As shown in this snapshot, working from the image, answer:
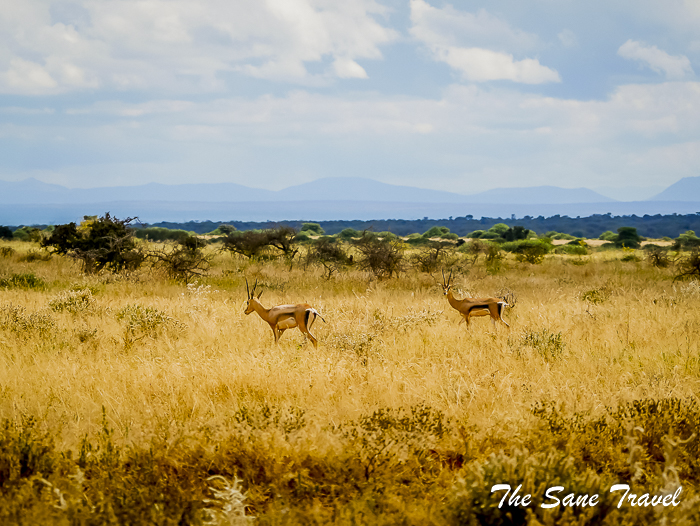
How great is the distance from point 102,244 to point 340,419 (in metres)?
18.1

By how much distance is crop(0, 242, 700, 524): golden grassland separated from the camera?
3.54 metres

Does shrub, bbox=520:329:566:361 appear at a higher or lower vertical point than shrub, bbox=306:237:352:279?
lower

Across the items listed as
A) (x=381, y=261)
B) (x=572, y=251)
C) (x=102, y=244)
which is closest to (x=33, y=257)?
(x=102, y=244)

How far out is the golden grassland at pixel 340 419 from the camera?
11.6 feet

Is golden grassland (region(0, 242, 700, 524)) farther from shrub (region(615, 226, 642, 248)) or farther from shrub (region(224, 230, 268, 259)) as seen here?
shrub (region(615, 226, 642, 248))

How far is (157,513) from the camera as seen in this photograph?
3441 mm

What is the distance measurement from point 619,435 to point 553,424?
61 centimetres

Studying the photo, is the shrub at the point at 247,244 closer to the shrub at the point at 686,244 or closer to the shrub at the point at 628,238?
the shrub at the point at 686,244

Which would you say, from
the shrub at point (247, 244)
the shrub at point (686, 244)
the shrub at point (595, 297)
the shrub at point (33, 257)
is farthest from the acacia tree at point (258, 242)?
the shrub at point (686, 244)

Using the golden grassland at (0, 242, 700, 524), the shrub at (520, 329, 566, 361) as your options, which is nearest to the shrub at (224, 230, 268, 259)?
the golden grassland at (0, 242, 700, 524)

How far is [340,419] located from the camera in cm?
491

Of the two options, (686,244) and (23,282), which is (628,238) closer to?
(686,244)

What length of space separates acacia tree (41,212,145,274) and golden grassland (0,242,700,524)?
9.43 m

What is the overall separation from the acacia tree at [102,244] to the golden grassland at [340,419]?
9426mm
